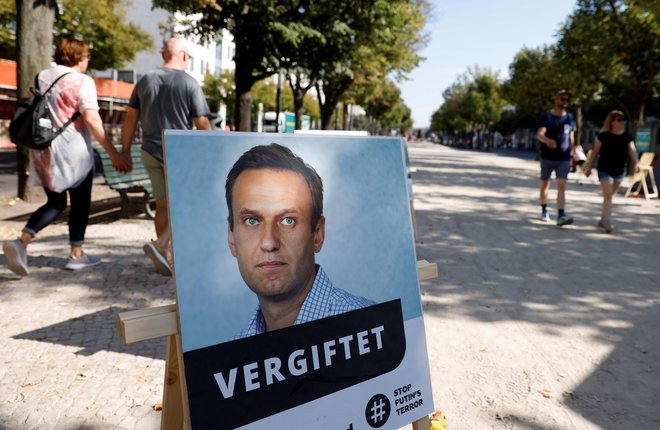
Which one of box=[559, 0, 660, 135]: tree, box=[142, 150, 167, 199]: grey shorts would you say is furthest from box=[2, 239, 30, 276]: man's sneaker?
box=[559, 0, 660, 135]: tree

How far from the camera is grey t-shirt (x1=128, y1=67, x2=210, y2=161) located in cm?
483

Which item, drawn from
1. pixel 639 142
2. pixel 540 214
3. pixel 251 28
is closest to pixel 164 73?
pixel 540 214

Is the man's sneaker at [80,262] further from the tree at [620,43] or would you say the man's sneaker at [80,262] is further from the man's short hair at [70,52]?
the tree at [620,43]

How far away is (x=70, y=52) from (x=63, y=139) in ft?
2.53

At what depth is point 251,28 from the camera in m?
14.8

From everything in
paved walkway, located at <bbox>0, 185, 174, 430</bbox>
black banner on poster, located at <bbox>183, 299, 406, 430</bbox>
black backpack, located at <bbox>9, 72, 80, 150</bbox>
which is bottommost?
paved walkway, located at <bbox>0, 185, 174, 430</bbox>

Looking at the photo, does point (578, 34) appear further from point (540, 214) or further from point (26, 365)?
point (26, 365)

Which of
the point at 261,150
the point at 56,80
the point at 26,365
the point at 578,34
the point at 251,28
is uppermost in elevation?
the point at 578,34

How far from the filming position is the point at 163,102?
4.85 m

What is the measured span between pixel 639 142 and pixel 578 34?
5161mm

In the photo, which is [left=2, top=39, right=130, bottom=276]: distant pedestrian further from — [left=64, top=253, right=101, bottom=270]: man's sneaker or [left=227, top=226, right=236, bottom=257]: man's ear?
[left=227, top=226, right=236, bottom=257]: man's ear

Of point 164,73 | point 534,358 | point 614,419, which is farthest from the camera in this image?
point 164,73

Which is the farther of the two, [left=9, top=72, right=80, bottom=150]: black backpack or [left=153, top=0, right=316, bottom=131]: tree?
[left=153, top=0, right=316, bottom=131]: tree

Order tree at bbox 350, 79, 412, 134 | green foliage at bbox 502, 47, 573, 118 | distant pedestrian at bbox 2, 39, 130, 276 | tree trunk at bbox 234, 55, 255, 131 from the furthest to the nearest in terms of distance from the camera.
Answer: tree at bbox 350, 79, 412, 134 < green foliage at bbox 502, 47, 573, 118 < tree trunk at bbox 234, 55, 255, 131 < distant pedestrian at bbox 2, 39, 130, 276
